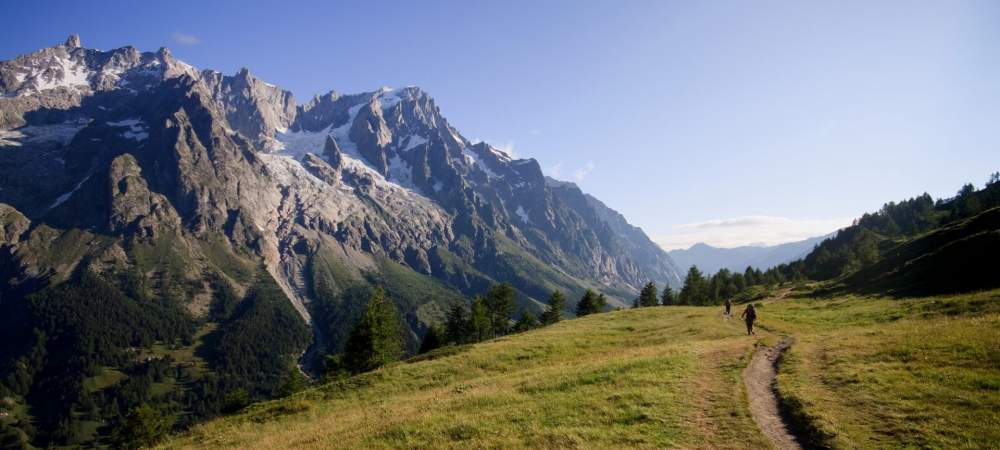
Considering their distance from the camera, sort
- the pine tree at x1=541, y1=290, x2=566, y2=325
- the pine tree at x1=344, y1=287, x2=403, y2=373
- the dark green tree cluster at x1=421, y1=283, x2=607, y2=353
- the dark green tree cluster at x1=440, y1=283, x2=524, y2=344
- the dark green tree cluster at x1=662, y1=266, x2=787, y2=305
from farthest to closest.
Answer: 1. the pine tree at x1=541, y1=290, x2=566, y2=325
2. the dark green tree cluster at x1=662, y1=266, x2=787, y2=305
3. the dark green tree cluster at x1=440, y1=283, x2=524, y2=344
4. the dark green tree cluster at x1=421, y1=283, x2=607, y2=353
5. the pine tree at x1=344, y1=287, x2=403, y2=373

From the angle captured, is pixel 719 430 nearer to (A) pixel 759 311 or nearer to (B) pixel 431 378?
(B) pixel 431 378

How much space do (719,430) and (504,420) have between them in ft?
29.6

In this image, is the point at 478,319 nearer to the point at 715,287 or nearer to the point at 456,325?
the point at 456,325

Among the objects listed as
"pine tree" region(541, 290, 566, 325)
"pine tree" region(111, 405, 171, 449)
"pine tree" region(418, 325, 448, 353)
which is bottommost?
"pine tree" region(111, 405, 171, 449)

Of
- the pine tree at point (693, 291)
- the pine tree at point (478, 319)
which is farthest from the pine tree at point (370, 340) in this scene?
the pine tree at point (693, 291)

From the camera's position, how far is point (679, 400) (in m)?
20.5

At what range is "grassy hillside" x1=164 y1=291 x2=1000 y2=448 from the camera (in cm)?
1583

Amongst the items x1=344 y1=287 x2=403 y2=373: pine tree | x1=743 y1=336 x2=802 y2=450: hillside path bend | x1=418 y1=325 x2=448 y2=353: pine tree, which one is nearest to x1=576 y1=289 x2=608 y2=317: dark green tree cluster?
x1=418 y1=325 x2=448 y2=353: pine tree

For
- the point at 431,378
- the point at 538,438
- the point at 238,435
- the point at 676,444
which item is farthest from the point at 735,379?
the point at 238,435

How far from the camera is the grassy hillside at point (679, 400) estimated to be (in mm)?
15828

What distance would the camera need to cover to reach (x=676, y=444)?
619 inches

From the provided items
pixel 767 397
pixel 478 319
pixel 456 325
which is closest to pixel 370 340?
pixel 478 319

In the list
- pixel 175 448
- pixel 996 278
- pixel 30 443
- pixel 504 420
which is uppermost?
pixel 996 278

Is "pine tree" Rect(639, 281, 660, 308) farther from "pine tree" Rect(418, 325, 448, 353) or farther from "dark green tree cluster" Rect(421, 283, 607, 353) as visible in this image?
"pine tree" Rect(418, 325, 448, 353)
